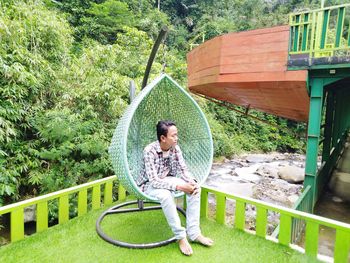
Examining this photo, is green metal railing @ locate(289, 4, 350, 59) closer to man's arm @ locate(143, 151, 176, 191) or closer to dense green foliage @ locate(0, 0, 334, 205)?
dense green foliage @ locate(0, 0, 334, 205)

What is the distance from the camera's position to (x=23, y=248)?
1989mm

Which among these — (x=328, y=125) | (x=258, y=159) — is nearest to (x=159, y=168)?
(x=328, y=125)

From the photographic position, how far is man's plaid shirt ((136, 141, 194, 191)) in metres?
2.00

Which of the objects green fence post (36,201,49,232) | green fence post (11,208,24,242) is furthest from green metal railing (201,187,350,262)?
green fence post (11,208,24,242)

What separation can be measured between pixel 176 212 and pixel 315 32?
231 centimetres

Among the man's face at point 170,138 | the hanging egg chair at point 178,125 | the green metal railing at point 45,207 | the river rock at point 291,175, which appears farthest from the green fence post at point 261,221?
the river rock at point 291,175

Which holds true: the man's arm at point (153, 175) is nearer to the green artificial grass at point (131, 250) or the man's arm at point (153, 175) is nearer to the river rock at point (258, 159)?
the green artificial grass at point (131, 250)

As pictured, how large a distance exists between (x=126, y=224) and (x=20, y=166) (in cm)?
174

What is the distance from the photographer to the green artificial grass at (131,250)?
74.9 inches

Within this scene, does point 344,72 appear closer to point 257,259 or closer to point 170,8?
point 257,259

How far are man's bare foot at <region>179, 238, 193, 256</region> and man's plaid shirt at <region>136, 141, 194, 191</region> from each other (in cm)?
40

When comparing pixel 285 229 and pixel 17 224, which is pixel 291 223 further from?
pixel 17 224

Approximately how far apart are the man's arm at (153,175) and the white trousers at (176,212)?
4cm

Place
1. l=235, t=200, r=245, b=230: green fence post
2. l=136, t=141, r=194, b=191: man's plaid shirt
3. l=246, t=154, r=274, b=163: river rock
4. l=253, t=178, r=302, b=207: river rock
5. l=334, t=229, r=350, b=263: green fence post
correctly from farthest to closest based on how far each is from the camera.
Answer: l=246, t=154, r=274, b=163: river rock < l=253, t=178, r=302, b=207: river rock < l=235, t=200, r=245, b=230: green fence post < l=136, t=141, r=194, b=191: man's plaid shirt < l=334, t=229, r=350, b=263: green fence post
